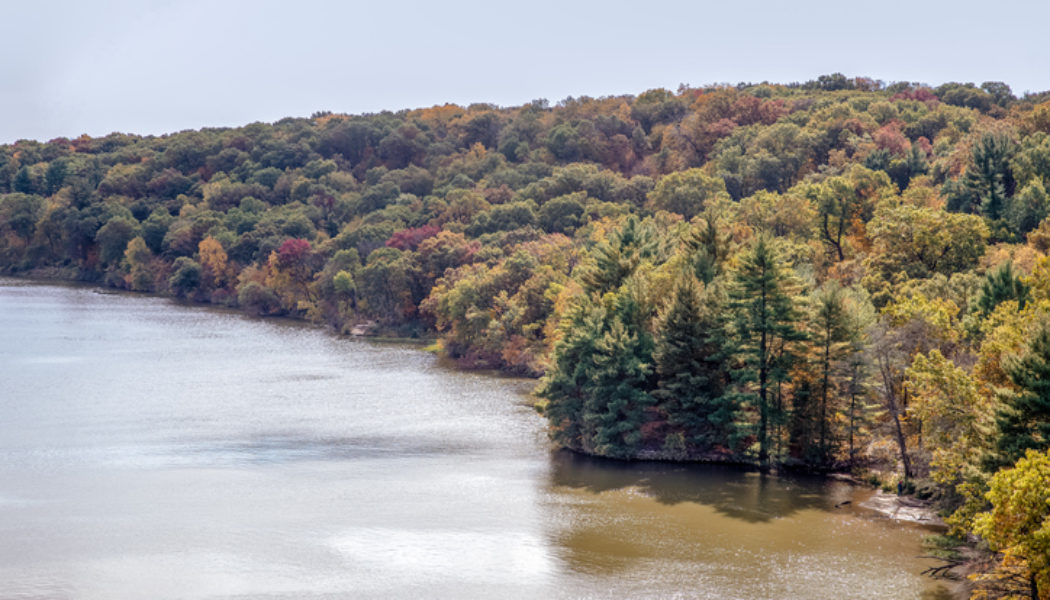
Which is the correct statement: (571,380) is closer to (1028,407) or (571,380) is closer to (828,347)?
(828,347)

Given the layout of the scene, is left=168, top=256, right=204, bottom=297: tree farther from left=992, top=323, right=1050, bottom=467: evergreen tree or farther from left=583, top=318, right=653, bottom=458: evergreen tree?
left=992, top=323, right=1050, bottom=467: evergreen tree

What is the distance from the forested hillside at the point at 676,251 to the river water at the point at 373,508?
3.88m

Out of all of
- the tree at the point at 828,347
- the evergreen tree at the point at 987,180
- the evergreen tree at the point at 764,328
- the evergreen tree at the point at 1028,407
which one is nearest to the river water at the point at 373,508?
the tree at the point at 828,347

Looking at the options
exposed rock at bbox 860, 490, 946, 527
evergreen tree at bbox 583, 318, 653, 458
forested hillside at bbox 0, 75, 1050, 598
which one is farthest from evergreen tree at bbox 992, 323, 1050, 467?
evergreen tree at bbox 583, 318, 653, 458

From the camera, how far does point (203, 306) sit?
111062 millimetres

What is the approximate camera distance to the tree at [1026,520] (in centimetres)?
2391

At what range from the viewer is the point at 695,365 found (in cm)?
4644

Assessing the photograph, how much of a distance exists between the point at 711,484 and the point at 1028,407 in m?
16.8

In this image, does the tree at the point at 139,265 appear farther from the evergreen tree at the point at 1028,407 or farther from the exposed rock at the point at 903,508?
→ the evergreen tree at the point at 1028,407

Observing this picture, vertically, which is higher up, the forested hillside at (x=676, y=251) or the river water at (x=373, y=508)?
the forested hillside at (x=676, y=251)

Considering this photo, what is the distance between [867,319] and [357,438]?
26.4 metres

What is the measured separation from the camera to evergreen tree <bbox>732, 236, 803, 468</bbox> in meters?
44.8

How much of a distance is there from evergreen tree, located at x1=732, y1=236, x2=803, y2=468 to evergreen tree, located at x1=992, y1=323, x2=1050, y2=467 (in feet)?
49.5

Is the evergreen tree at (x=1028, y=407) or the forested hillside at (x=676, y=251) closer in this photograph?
the evergreen tree at (x=1028, y=407)
